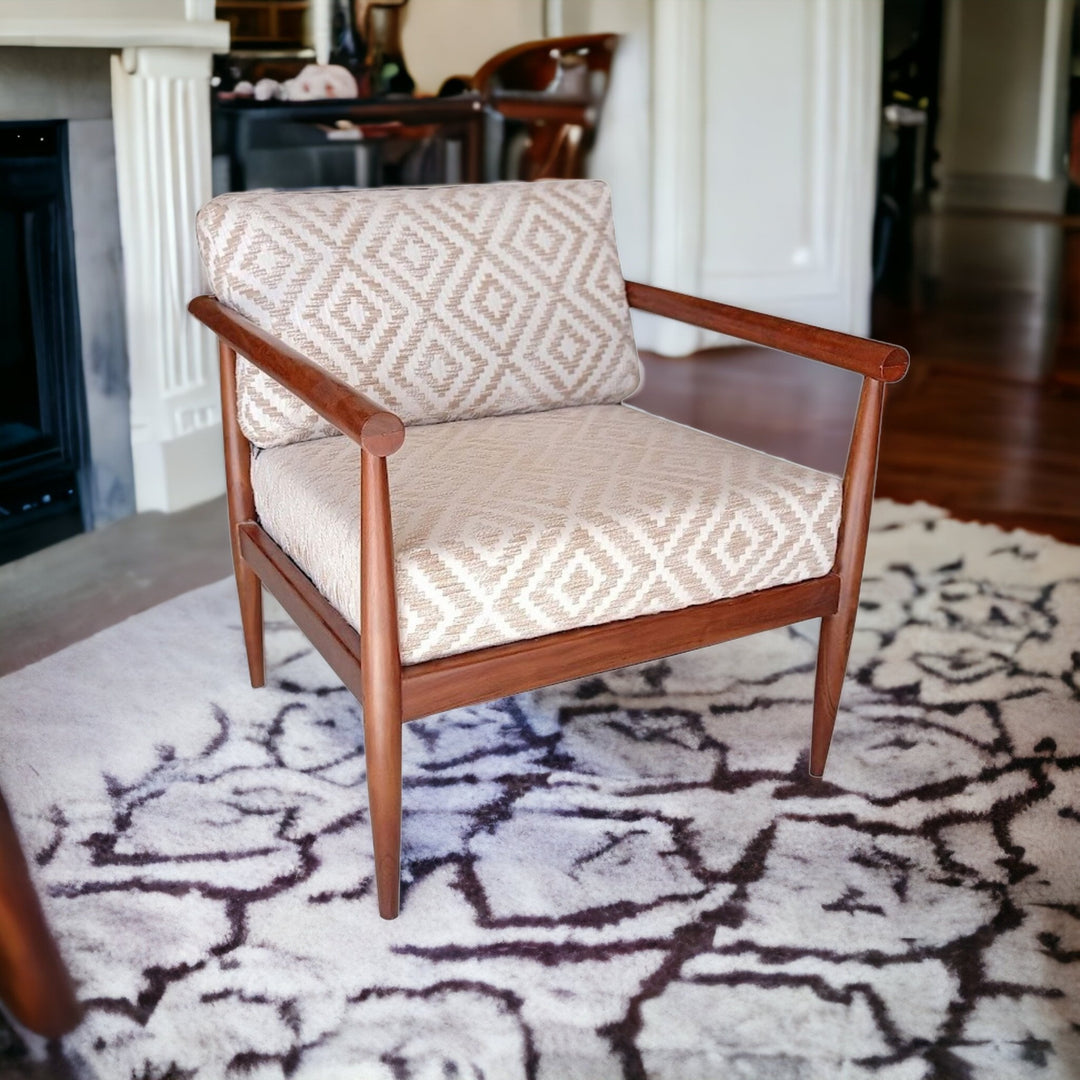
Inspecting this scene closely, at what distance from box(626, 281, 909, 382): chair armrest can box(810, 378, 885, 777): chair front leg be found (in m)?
0.03

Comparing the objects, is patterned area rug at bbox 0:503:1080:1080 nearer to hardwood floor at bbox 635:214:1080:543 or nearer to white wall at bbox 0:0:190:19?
hardwood floor at bbox 635:214:1080:543

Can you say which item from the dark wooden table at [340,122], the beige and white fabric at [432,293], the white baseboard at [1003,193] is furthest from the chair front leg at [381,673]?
the white baseboard at [1003,193]

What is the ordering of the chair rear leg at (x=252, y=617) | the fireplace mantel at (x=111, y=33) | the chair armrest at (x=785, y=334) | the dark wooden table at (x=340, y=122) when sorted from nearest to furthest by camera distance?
the chair armrest at (x=785, y=334)
the chair rear leg at (x=252, y=617)
the fireplace mantel at (x=111, y=33)
the dark wooden table at (x=340, y=122)

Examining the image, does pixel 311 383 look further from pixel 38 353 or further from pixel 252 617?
pixel 38 353

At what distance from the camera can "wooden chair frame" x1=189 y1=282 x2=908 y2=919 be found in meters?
1.32

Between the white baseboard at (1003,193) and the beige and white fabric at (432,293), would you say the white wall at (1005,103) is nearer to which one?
the white baseboard at (1003,193)

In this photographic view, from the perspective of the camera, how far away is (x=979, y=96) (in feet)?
27.7

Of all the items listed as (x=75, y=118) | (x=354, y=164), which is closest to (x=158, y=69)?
(x=75, y=118)

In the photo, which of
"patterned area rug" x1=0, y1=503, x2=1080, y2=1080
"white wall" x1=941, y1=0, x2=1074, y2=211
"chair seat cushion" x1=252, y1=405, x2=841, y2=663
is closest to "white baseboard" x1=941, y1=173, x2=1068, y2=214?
"white wall" x1=941, y1=0, x2=1074, y2=211

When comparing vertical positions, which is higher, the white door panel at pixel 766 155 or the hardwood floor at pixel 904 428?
the white door panel at pixel 766 155

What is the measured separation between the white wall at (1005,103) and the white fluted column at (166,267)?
6.58 metres

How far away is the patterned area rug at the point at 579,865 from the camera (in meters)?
1.25

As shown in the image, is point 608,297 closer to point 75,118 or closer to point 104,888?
point 104,888

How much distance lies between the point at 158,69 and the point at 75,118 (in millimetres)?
186
